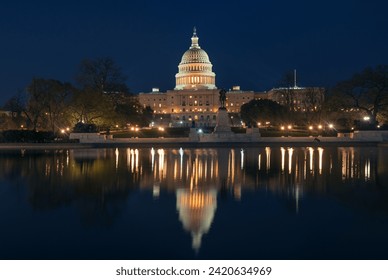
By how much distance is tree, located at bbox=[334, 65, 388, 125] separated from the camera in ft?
176

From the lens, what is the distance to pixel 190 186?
15188mm

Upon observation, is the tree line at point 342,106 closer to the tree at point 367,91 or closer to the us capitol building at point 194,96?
the tree at point 367,91

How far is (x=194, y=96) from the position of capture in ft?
433

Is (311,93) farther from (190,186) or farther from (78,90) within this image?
(190,186)

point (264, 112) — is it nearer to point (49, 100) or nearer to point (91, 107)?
point (91, 107)

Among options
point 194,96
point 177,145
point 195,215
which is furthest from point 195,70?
point 195,215

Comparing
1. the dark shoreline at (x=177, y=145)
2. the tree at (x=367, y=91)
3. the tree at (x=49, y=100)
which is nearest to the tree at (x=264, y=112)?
the tree at (x=367, y=91)

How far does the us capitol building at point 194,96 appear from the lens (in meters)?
131

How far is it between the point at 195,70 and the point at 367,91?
8198 cm

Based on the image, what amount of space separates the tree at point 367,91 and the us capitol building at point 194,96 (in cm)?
7252

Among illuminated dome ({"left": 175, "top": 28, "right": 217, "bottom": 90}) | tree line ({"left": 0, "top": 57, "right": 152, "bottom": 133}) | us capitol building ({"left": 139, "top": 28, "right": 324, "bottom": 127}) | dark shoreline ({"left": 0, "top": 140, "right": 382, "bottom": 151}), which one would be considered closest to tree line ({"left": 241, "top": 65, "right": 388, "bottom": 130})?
dark shoreline ({"left": 0, "top": 140, "right": 382, "bottom": 151})

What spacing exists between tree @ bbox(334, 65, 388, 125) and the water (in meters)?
37.8

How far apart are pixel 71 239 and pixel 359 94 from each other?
5203 cm

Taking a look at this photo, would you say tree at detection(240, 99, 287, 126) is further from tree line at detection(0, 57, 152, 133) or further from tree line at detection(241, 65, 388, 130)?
tree line at detection(0, 57, 152, 133)
